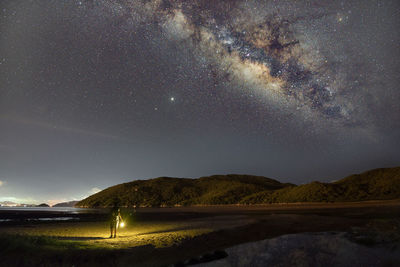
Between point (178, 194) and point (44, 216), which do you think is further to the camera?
point (178, 194)

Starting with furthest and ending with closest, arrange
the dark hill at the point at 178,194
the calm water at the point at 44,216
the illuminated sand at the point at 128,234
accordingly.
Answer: the dark hill at the point at 178,194
the calm water at the point at 44,216
the illuminated sand at the point at 128,234

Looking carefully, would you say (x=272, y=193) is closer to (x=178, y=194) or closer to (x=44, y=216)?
(x=178, y=194)

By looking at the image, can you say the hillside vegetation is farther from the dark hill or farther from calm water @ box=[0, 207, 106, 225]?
calm water @ box=[0, 207, 106, 225]

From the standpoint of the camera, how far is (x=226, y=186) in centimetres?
17762

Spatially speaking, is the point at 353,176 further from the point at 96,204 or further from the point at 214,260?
the point at 96,204

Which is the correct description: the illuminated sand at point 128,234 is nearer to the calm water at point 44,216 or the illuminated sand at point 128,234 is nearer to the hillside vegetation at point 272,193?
the calm water at point 44,216

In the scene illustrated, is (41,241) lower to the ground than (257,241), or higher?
higher

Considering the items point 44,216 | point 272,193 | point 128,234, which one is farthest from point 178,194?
point 128,234

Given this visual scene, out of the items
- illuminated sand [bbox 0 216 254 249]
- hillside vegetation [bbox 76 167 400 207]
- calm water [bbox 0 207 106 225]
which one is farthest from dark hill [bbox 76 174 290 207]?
illuminated sand [bbox 0 216 254 249]

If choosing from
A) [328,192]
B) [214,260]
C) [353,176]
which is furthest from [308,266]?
[353,176]

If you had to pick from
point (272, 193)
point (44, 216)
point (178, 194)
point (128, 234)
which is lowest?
point (272, 193)

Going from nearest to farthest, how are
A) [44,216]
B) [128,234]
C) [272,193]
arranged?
[128,234] < [44,216] < [272,193]

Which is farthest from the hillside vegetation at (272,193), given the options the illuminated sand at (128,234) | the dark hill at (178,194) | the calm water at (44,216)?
the illuminated sand at (128,234)

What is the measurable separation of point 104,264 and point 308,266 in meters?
9.30
